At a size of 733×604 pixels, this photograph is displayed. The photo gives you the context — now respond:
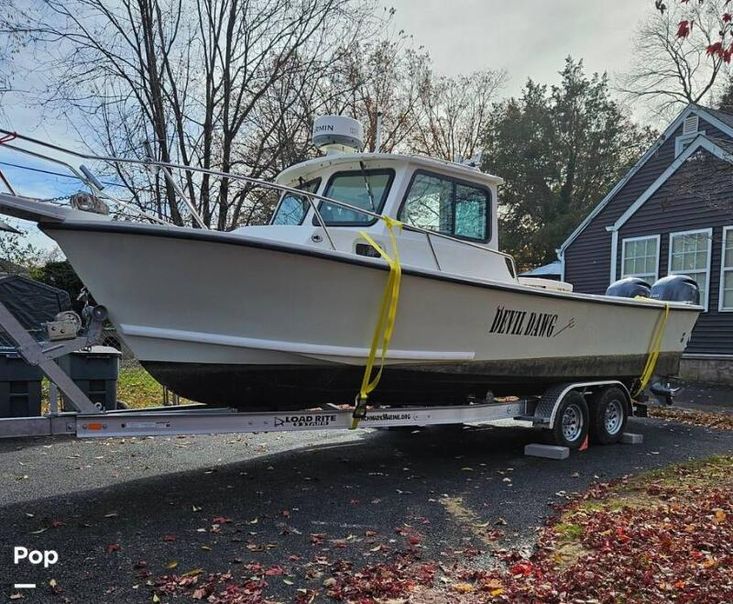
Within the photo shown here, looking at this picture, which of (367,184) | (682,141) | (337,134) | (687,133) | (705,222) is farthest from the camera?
(682,141)

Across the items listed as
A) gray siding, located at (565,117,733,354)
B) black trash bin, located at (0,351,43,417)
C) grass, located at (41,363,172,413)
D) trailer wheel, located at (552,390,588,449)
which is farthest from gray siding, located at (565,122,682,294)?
black trash bin, located at (0,351,43,417)

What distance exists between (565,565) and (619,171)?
1227 inches

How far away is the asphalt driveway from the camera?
11.7 feet

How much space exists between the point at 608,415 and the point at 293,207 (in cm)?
447

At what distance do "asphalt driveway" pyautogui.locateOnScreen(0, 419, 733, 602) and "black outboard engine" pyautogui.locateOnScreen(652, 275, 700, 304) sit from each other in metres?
2.05

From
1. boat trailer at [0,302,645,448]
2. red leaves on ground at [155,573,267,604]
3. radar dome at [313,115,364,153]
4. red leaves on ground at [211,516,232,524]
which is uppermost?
radar dome at [313,115,364,153]

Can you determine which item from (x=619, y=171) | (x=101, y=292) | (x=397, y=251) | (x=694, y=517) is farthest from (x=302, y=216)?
(x=619, y=171)

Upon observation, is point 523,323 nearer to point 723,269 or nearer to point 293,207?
point 293,207

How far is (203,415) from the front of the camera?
4.45 meters

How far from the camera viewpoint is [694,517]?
429cm

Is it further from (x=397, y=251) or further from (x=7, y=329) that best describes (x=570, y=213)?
(x=7, y=329)

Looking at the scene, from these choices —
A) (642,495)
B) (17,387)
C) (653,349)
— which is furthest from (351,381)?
(653,349)

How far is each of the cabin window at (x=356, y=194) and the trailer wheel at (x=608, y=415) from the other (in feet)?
12.0

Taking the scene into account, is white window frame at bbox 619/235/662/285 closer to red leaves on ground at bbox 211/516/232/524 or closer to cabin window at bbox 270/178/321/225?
cabin window at bbox 270/178/321/225
